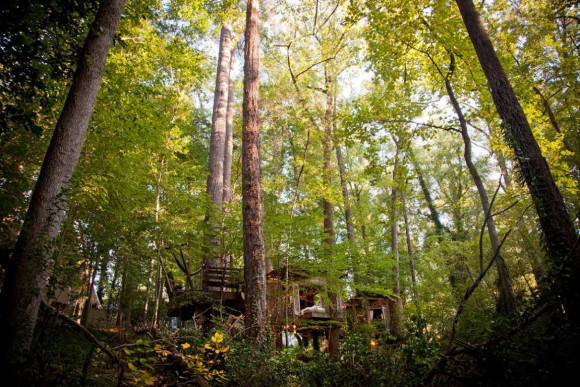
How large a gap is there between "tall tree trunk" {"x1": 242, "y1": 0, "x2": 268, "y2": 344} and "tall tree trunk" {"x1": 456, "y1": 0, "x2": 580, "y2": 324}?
427 cm

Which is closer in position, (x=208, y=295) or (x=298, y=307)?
(x=208, y=295)

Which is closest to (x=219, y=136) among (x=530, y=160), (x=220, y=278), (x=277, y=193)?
(x=220, y=278)

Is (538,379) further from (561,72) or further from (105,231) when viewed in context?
(561,72)

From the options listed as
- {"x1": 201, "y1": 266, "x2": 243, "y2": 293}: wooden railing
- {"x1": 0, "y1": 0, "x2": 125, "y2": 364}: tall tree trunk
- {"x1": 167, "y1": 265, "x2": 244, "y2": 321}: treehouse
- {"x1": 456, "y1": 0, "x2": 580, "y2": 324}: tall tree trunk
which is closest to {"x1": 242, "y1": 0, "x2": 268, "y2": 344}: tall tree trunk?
{"x1": 0, "y1": 0, "x2": 125, "y2": 364}: tall tree trunk

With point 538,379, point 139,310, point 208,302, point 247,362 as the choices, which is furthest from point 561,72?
point 139,310

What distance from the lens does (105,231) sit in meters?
7.89

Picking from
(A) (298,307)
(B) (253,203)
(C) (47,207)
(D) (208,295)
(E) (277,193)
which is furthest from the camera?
(E) (277,193)

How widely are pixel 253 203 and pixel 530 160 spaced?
493 centimetres

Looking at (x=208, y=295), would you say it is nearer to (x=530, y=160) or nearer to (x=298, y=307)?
(x=298, y=307)

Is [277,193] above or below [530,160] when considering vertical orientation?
above

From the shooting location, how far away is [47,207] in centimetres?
391

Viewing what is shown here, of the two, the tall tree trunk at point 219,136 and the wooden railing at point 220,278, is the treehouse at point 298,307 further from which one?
the tall tree trunk at point 219,136

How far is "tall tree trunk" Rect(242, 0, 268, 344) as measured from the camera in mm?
5715

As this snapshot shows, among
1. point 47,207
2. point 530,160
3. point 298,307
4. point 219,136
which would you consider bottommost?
point 298,307
